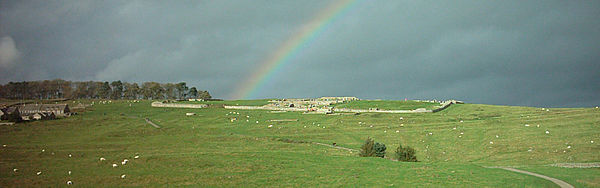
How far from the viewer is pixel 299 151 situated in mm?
53469

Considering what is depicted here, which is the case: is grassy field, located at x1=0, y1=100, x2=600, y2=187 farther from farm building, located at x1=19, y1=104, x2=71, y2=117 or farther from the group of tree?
farm building, located at x1=19, y1=104, x2=71, y2=117

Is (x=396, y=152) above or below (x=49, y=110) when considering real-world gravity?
below

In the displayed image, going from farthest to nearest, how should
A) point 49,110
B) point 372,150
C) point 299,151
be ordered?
point 49,110 < point 299,151 < point 372,150

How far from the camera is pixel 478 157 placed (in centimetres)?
5000

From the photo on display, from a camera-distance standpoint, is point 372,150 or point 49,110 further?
point 49,110

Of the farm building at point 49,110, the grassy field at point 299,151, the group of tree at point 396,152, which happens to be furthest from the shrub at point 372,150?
the farm building at point 49,110

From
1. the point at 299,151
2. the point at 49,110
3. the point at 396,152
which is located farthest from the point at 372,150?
the point at 49,110

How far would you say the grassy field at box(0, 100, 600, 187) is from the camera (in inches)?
1191

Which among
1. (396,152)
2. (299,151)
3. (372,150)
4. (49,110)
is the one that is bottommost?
(299,151)

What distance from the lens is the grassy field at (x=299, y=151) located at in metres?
30.2

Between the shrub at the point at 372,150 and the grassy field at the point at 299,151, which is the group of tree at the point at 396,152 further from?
the grassy field at the point at 299,151

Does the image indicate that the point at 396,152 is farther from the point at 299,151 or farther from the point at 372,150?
the point at 299,151

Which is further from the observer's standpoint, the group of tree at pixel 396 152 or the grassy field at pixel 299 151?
the group of tree at pixel 396 152

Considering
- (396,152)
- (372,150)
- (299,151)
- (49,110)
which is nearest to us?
(396,152)
